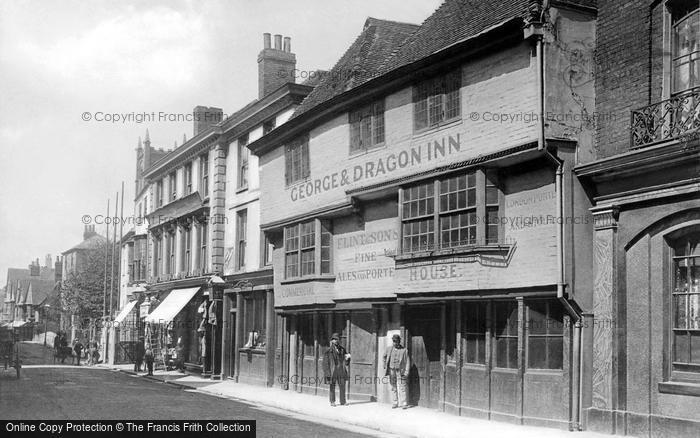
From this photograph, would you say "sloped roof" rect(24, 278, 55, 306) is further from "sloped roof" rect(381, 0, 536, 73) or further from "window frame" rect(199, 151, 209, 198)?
"sloped roof" rect(381, 0, 536, 73)

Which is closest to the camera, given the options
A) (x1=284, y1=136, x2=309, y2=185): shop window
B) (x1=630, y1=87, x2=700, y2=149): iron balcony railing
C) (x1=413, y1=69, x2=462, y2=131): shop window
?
(x1=630, y1=87, x2=700, y2=149): iron balcony railing

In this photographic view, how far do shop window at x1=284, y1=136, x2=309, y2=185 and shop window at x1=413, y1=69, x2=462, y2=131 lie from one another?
20.0 ft

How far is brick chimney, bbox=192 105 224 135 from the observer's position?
130 feet

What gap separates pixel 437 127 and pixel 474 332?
4728mm

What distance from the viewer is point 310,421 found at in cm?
1727

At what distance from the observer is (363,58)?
23.6 metres

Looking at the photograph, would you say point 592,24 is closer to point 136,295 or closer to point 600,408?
point 600,408

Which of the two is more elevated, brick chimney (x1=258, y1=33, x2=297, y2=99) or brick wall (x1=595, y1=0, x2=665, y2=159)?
brick chimney (x1=258, y1=33, x2=297, y2=99)

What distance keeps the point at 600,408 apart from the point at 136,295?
3427 centimetres

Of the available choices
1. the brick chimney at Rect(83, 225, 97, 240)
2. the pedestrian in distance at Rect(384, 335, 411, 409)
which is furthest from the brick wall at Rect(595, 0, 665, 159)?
the brick chimney at Rect(83, 225, 97, 240)

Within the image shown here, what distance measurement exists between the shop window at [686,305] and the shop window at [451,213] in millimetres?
3913

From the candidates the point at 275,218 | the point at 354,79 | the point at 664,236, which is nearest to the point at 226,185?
the point at 275,218

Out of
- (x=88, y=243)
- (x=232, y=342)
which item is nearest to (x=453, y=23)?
(x=232, y=342)

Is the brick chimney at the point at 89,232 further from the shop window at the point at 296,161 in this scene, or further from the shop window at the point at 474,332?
the shop window at the point at 474,332
